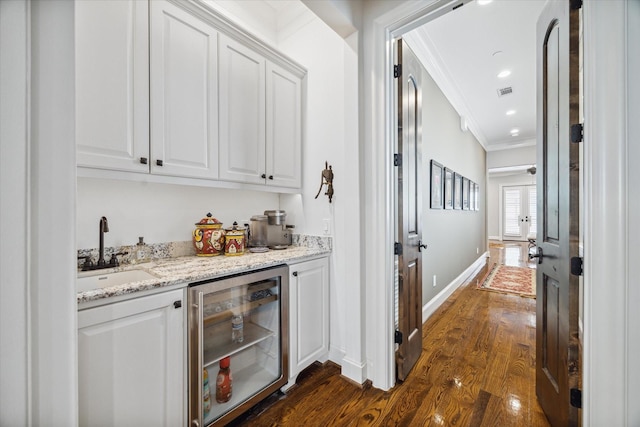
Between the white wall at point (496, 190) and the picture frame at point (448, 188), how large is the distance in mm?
7528

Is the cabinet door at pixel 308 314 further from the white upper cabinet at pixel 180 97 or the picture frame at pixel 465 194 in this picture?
the picture frame at pixel 465 194

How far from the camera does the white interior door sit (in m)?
9.76

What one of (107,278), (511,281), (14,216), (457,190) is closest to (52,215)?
(14,216)

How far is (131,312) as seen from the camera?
1060 millimetres

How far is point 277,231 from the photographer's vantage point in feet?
7.08

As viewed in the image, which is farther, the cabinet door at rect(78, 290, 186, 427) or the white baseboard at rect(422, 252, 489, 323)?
the white baseboard at rect(422, 252, 489, 323)

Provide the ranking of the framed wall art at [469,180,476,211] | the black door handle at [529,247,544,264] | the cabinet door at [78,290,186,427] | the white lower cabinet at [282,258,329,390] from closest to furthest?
the cabinet door at [78,290,186,427]
the black door handle at [529,247,544,264]
the white lower cabinet at [282,258,329,390]
the framed wall art at [469,180,476,211]

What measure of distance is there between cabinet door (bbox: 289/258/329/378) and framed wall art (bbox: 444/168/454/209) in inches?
91.5

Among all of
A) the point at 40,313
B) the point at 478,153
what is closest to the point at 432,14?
the point at 40,313

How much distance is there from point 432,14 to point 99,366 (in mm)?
2452

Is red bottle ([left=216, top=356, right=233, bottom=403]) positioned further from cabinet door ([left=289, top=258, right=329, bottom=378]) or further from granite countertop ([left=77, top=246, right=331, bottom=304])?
granite countertop ([left=77, top=246, right=331, bottom=304])

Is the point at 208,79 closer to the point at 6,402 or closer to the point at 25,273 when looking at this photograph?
the point at 25,273

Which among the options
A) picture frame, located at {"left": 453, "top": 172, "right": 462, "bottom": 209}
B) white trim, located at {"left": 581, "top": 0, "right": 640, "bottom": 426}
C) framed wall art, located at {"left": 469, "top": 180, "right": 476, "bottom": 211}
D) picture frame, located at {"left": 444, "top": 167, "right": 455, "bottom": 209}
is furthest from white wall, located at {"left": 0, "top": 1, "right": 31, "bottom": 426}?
framed wall art, located at {"left": 469, "top": 180, "right": 476, "bottom": 211}

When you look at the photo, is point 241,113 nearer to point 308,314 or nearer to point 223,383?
point 308,314
